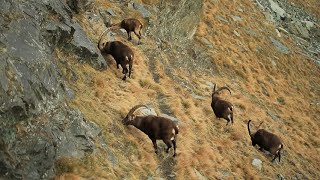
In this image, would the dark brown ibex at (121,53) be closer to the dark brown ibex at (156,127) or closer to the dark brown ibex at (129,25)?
the dark brown ibex at (129,25)

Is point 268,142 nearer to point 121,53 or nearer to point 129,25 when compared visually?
point 121,53

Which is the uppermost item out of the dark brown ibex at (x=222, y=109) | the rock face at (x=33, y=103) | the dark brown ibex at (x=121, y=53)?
the rock face at (x=33, y=103)

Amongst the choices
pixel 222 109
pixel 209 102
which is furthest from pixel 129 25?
pixel 222 109

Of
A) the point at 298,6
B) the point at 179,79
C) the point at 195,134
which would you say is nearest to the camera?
the point at 195,134

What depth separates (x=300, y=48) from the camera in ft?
128

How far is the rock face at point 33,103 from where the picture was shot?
954 centimetres

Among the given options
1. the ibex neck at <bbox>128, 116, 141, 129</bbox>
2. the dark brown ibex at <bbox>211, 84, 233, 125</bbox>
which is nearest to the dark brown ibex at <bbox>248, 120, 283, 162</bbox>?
the dark brown ibex at <bbox>211, 84, 233, 125</bbox>

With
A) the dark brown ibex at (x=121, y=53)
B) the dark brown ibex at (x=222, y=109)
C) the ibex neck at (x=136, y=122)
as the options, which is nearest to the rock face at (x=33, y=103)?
the ibex neck at (x=136, y=122)

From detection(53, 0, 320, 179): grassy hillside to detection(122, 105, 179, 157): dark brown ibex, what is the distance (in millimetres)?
297

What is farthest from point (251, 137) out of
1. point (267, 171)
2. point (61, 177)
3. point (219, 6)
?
point (219, 6)

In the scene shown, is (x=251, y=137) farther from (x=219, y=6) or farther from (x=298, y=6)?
(x=298, y=6)

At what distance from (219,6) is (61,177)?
27179 mm

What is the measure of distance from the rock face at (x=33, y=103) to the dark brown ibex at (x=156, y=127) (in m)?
2.08

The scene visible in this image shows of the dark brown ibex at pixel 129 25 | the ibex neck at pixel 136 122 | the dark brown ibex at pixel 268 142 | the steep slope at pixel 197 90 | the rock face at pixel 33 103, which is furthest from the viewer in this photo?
the dark brown ibex at pixel 129 25
